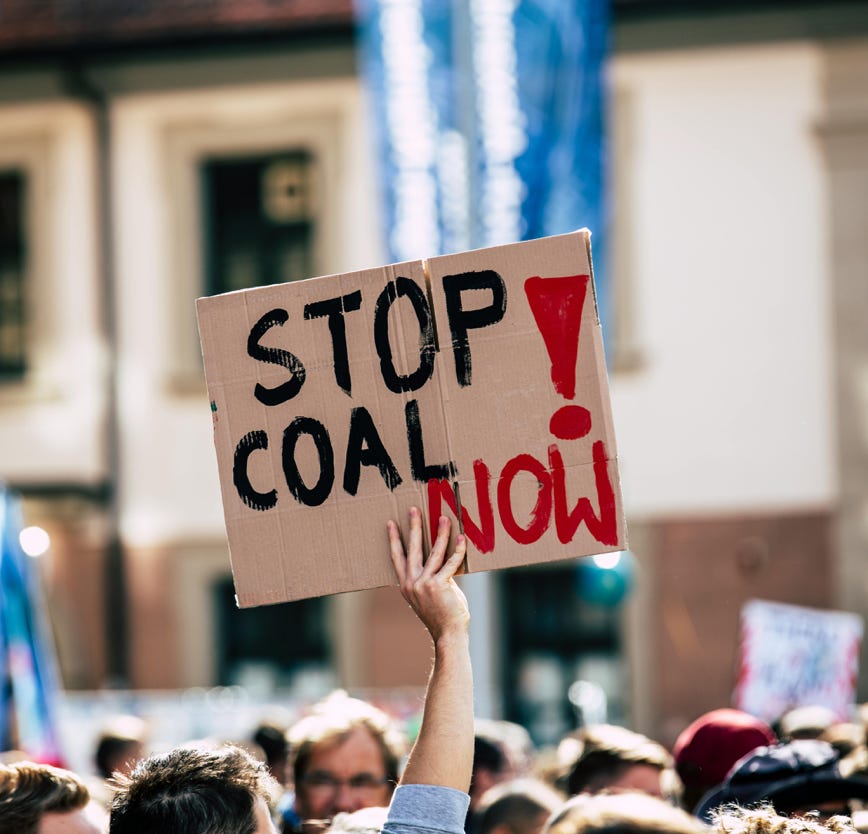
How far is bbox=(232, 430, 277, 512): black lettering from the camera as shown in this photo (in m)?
3.02

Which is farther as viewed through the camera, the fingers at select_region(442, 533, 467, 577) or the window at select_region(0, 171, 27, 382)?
the window at select_region(0, 171, 27, 382)

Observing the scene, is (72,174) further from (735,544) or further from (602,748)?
(602,748)

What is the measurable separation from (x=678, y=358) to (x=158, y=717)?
5.34 meters

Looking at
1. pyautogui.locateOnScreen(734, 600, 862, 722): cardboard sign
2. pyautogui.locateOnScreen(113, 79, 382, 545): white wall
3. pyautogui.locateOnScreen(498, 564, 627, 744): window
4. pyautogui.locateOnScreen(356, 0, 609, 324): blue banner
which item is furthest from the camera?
pyautogui.locateOnScreen(113, 79, 382, 545): white wall

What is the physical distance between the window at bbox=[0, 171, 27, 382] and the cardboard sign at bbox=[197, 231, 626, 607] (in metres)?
11.1

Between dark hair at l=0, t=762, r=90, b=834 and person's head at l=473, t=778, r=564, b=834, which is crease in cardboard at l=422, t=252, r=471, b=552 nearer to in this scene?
dark hair at l=0, t=762, r=90, b=834

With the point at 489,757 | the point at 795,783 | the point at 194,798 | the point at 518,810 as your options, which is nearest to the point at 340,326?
the point at 194,798

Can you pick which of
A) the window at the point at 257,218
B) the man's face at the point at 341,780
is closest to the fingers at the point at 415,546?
the man's face at the point at 341,780

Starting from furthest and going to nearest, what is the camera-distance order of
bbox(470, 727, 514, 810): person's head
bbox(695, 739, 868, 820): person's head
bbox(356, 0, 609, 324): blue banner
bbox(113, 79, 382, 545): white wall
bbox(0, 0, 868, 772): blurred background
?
bbox(113, 79, 382, 545): white wall, bbox(0, 0, 868, 772): blurred background, bbox(356, 0, 609, 324): blue banner, bbox(470, 727, 514, 810): person's head, bbox(695, 739, 868, 820): person's head

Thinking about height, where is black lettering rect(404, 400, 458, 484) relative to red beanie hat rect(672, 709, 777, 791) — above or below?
above

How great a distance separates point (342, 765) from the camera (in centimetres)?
414

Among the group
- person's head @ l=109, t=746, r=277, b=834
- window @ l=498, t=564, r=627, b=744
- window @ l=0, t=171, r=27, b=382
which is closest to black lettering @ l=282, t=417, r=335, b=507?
person's head @ l=109, t=746, r=277, b=834

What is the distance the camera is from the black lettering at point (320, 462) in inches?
119

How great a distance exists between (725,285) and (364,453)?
9648 millimetres
